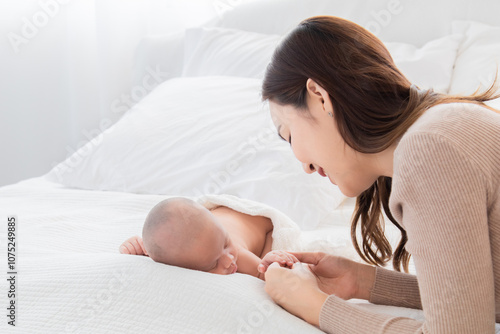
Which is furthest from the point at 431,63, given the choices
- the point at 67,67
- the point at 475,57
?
the point at 67,67

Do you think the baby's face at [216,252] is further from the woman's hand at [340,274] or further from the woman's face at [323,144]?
the woman's face at [323,144]

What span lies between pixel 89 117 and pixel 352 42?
220 centimetres

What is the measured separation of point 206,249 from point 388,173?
1.22 ft

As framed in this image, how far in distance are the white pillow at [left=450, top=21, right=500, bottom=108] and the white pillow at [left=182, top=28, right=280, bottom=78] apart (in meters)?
0.66

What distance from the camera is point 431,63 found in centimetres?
189

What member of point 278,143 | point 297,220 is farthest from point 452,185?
point 278,143

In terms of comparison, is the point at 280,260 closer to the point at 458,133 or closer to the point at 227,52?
the point at 458,133

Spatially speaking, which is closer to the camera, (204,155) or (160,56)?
(204,155)

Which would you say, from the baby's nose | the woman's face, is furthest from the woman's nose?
the baby's nose

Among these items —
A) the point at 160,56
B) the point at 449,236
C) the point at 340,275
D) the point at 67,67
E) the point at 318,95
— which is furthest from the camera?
the point at 67,67

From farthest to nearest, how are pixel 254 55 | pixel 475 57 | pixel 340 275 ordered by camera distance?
pixel 254 55 → pixel 475 57 → pixel 340 275

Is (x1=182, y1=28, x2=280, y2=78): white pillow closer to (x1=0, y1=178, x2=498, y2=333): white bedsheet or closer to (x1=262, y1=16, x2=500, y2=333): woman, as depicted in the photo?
(x1=262, y1=16, x2=500, y2=333): woman

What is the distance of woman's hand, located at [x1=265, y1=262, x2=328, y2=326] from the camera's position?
3.03 ft

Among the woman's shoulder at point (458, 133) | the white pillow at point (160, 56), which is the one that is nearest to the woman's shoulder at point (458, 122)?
the woman's shoulder at point (458, 133)
